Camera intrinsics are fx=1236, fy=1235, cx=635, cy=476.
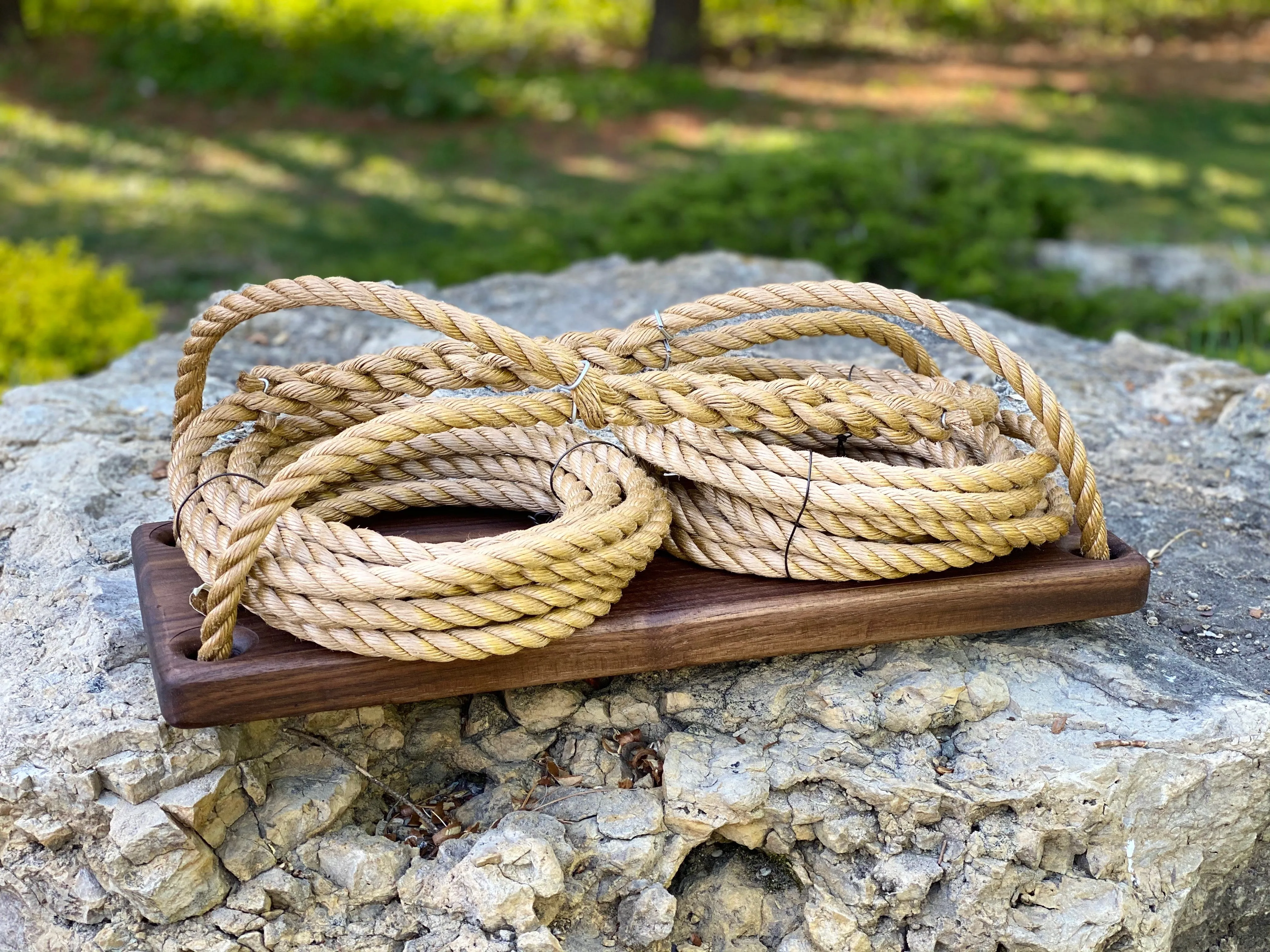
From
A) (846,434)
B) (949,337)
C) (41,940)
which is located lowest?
(41,940)

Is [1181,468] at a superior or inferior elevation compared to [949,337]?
inferior

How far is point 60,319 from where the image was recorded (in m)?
3.75

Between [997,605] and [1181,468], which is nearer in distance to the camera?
[997,605]

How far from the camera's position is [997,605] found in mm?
1836

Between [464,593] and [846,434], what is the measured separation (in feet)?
2.12

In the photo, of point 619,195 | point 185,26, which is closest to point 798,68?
point 619,195

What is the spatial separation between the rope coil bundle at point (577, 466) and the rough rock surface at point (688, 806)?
0.69 feet

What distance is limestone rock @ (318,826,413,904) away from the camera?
1.70m

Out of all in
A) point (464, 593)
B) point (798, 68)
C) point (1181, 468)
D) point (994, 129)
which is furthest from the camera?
point (798, 68)

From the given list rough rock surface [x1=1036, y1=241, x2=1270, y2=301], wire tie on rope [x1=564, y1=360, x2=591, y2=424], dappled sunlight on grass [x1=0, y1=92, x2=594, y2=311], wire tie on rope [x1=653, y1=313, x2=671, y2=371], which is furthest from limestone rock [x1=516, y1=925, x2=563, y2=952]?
rough rock surface [x1=1036, y1=241, x2=1270, y2=301]

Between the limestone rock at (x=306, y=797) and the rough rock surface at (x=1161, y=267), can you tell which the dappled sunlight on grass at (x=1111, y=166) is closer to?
A: the rough rock surface at (x=1161, y=267)

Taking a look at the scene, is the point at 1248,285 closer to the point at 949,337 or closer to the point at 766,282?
the point at 766,282

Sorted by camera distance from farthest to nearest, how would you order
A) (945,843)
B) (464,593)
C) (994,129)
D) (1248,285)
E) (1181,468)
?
(994,129) < (1248,285) < (1181,468) < (945,843) < (464,593)

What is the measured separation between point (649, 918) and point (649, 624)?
41cm
